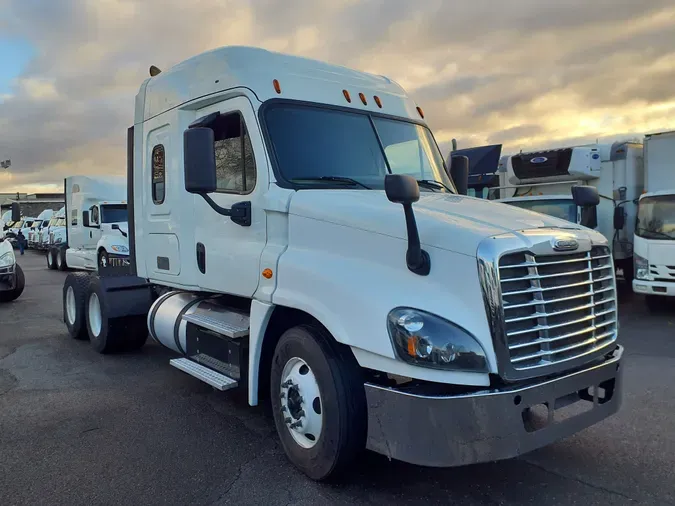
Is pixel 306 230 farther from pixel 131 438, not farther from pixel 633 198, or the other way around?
pixel 633 198

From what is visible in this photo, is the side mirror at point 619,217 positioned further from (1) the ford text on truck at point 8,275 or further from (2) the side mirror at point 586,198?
(1) the ford text on truck at point 8,275

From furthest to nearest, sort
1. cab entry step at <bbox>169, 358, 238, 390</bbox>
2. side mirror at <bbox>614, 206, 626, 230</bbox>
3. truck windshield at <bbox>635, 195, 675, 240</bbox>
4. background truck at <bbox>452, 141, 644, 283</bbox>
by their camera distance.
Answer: background truck at <bbox>452, 141, 644, 283</bbox>
side mirror at <bbox>614, 206, 626, 230</bbox>
truck windshield at <bbox>635, 195, 675, 240</bbox>
cab entry step at <bbox>169, 358, 238, 390</bbox>

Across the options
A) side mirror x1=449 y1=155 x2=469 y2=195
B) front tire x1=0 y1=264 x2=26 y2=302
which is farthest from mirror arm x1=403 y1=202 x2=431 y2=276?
front tire x1=0 y1=264 x2=26 y2=302

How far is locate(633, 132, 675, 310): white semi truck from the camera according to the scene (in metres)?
9.91

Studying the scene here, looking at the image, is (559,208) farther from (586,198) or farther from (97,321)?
(97,321)

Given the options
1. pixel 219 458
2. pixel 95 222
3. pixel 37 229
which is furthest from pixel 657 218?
pixel 37 229

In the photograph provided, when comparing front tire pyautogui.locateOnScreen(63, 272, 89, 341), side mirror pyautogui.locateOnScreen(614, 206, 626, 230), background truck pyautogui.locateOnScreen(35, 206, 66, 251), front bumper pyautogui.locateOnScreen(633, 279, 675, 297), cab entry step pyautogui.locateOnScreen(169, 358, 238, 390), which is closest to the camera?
cab entry step pyautogui.locateOnScreen(169, 358, 238, 390)

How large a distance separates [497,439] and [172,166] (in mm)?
3831

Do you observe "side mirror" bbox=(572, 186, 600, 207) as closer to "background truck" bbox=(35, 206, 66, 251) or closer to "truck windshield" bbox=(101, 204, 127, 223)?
"truck windshield" bbox=(101, 204, 127, 223)

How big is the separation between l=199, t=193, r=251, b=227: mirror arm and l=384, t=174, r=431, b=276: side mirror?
1456mm

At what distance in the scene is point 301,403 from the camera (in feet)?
13.0

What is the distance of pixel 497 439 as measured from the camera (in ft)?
10.6

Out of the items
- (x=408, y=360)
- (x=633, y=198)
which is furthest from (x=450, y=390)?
(x=633, y=198)

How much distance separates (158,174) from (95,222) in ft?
41.8
